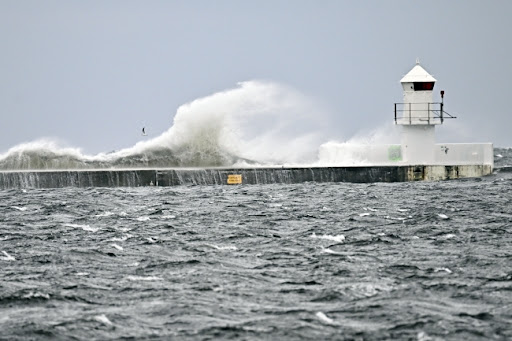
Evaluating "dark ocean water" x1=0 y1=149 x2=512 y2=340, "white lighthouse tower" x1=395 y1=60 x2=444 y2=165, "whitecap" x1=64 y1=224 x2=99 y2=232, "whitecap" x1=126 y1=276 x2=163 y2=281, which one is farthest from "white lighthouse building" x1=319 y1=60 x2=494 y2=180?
"whitecap" x1=126 y1=276 x2=163 y2=281

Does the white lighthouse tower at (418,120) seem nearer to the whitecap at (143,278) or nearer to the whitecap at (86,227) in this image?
the whitecap at (86,227)

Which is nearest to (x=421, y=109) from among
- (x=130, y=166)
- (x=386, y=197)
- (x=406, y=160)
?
(x=406, y=160)

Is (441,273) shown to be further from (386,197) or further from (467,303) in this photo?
(386,197)

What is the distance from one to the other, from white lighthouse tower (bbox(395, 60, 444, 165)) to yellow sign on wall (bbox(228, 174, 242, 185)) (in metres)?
5.55

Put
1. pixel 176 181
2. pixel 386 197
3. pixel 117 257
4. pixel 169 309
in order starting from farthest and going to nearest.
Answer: pixel 176 181, pixel 386 197, pixel 117 257, pixel 169 309

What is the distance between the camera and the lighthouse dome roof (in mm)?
34719

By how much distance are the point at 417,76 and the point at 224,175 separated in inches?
289

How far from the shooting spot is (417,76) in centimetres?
3491

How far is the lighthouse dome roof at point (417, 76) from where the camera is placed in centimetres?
3472

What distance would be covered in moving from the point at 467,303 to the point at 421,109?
22.1 metres

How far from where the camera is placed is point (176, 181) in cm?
3447

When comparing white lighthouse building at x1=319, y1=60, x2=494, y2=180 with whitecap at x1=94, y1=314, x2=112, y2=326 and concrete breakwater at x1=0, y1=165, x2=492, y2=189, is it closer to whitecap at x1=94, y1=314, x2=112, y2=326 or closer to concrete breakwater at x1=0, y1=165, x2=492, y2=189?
concrete breakwater at x1=0, y1=165, x2=492, y2=189

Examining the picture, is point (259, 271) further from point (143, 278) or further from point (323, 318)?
point (323, 318)

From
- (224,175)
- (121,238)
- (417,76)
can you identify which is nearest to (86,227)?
(121,238)
